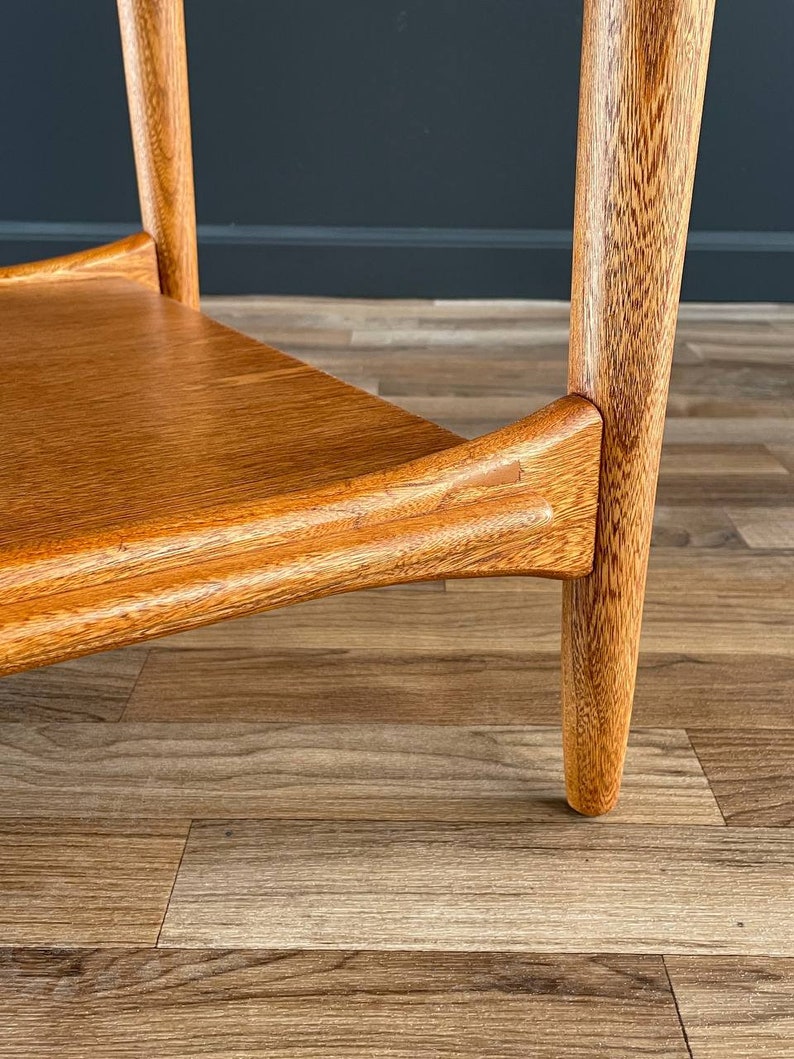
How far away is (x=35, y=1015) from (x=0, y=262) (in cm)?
121

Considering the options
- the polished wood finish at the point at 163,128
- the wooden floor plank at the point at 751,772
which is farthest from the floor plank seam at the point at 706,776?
the polished wood finish at the point at 163,128

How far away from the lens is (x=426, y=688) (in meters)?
0.52

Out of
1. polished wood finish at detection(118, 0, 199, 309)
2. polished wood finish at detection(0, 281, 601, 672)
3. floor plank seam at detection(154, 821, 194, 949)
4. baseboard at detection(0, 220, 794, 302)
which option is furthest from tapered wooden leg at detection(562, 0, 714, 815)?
baseboard at detection(0, 220, 794, 302)

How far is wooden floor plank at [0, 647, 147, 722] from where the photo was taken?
50 cm

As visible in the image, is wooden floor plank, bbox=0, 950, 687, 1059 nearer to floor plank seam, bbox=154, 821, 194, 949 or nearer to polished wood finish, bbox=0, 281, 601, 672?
floor plank seam, bbox=154, 821, 194, 949

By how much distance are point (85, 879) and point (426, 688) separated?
0.19 metres

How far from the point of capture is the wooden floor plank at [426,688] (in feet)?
1.63

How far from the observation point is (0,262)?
4.50ft

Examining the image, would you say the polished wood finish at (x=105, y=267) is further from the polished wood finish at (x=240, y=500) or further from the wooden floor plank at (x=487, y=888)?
the wooden floor plank at (x=487, y=888)

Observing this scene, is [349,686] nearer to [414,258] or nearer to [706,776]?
[706,776]

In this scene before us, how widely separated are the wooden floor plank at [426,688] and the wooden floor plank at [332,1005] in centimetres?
15

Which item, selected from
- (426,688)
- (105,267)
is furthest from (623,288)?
(105,267)

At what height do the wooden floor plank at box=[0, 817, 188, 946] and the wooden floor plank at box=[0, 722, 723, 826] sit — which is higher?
the wooden floor plank at box=[0, 817, 188, 946]

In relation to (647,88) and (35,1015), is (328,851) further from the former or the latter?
(647,88)
